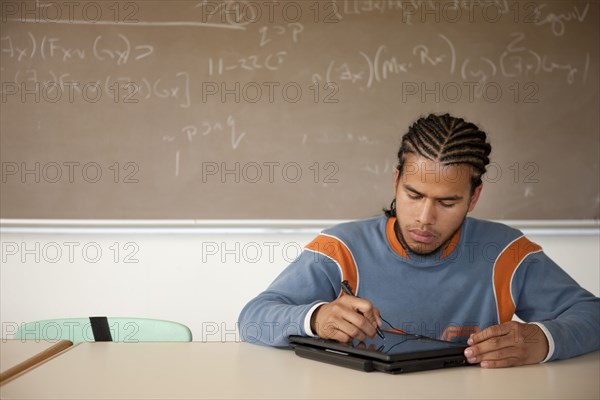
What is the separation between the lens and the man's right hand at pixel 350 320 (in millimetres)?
1444

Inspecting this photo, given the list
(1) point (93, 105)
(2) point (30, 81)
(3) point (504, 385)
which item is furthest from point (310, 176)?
(3) point (504, 385)

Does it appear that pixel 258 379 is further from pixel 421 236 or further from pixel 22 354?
pixel 421 236

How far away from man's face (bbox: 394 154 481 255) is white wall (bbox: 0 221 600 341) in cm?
115

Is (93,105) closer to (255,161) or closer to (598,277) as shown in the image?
(255,161)

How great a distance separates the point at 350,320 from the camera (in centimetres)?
145

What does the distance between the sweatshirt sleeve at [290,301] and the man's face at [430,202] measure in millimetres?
Answer: 210

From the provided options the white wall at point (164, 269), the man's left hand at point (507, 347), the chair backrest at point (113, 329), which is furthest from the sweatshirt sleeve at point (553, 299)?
the white wall at point (164, 269)

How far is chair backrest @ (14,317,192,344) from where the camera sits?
6.59 ft

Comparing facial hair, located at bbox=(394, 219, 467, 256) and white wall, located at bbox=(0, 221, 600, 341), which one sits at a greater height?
facial hair, located at bbox=(394, 219, 467, 256)

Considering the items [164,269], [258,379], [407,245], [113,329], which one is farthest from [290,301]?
[164,269]

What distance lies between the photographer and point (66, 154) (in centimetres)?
294

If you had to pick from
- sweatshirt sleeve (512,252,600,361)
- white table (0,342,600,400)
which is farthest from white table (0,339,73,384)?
sweatshirt sleeve (512,252,600,361)

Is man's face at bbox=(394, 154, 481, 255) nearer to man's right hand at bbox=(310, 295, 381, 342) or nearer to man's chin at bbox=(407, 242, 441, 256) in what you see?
man's chin at bbox=(407, 242, 441, 256)

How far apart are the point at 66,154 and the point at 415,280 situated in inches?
66.4
